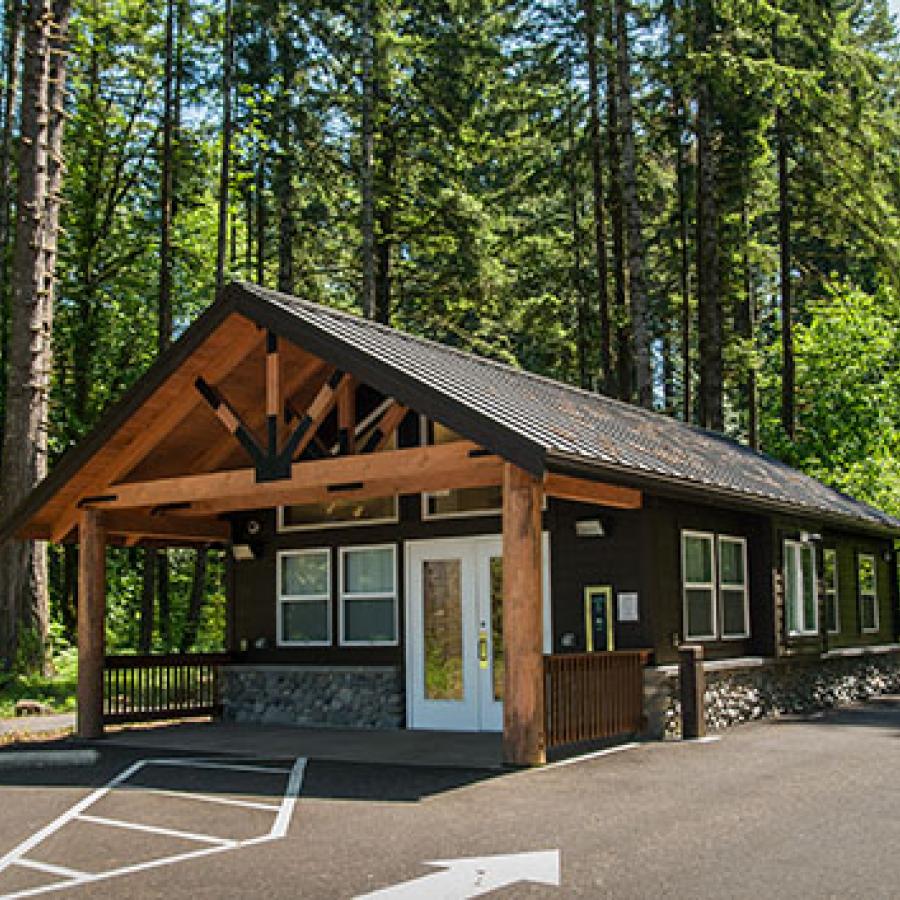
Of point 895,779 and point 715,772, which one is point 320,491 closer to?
point 715,772

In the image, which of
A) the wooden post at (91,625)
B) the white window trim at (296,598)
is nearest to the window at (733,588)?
the white window trim at (296,598)

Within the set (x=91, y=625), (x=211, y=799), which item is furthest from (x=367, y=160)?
(x=211, y=799)

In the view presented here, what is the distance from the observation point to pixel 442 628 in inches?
515

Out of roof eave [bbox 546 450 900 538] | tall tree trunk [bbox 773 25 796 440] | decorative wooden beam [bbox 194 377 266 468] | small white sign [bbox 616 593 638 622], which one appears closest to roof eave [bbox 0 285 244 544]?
decorative wooden beam [bbox 194 377 266 468]

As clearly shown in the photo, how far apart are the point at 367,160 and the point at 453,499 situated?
1007 centimetres

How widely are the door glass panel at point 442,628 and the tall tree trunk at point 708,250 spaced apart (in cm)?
964

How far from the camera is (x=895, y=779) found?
881cm

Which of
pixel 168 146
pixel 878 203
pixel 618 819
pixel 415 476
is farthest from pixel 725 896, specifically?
pixel 168 146

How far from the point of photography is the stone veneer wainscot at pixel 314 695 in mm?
13375

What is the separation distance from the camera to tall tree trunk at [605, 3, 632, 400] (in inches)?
902

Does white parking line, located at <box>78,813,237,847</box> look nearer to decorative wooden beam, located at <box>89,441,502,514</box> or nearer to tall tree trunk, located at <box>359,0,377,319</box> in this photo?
decorative wooden beam, located at <box>89,441,502,514</box>

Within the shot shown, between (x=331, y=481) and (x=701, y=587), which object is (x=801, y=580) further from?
(x=331, y=481)

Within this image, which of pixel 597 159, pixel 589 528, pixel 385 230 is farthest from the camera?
pixel 385 230

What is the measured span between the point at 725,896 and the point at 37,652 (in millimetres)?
12762
